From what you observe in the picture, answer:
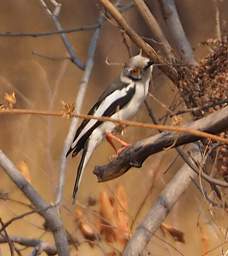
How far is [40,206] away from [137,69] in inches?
18.7

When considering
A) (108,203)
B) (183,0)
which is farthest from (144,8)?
(183,0)

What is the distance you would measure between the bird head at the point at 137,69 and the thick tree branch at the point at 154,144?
0.58 meters

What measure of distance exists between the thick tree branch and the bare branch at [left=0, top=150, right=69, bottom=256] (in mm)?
495

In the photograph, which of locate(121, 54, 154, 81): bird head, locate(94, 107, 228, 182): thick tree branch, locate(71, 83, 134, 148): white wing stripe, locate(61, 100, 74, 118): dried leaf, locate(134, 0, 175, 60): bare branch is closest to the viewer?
locate(61, 100, 74, 118): dried leaf

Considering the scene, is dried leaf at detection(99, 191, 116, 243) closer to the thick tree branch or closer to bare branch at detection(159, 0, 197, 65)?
bare branch at detection(159, 0, 197, 65)

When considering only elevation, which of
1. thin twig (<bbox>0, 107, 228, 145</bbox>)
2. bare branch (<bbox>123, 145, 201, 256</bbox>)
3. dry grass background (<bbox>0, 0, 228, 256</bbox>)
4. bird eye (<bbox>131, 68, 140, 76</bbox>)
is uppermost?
dry grass background (<bbox>0, 0, 228, 256</bbox>)

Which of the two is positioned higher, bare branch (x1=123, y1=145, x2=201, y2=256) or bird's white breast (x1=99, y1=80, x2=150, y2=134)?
bird's white breast (x1=99, y1=80, x2=150, y2=134)

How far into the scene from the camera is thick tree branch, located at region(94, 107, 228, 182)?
4.18 ft

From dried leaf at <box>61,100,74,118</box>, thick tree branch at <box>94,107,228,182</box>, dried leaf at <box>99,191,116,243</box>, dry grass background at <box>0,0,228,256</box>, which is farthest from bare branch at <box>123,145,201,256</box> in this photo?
dry grass background at <box>0,0,228,256</box>

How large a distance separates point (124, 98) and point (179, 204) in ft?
5.46

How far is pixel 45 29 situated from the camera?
3926mm

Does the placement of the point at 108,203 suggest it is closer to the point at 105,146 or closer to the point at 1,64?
the point at 105,146

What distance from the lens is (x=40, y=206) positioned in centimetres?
218

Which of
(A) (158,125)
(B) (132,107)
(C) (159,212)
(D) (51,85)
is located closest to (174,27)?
(B) (132,107)
